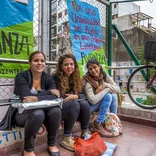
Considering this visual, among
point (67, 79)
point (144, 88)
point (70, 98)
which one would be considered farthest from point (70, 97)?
point (144, 88)

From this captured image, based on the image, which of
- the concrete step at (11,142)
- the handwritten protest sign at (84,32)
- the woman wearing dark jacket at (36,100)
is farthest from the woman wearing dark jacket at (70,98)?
the handwritten protest sign at (84,32)

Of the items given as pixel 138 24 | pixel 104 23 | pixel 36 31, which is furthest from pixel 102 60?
pixel 138 24

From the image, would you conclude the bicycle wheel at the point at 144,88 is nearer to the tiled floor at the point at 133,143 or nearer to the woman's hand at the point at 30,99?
the tiled floor at the point at 133,143

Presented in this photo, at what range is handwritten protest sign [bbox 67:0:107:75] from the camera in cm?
284

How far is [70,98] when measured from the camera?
1960 millimetres

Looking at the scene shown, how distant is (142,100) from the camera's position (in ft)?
10.9

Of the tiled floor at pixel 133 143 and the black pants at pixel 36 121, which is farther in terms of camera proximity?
the tiled floor at pixel 133 143

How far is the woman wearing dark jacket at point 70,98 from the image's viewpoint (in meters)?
1.89

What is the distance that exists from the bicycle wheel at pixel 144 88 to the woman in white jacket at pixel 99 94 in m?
0.87

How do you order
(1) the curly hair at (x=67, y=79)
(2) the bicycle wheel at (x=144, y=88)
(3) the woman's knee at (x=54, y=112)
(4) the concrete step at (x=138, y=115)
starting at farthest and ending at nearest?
(2) the bicycle wheel at (x=144, y=88) < (4) the concrete step at (x=138, y=115) < (1) the curly hair at (x=67, y=79) < (3) the woman's knee at (x=54, y=112)

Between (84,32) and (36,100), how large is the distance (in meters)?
1.73

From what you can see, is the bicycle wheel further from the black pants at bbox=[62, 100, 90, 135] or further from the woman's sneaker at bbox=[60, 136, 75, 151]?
the woman's sneaker at bbox=[60, 136, 75, 151]

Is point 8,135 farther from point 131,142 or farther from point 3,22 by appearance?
point 131,142

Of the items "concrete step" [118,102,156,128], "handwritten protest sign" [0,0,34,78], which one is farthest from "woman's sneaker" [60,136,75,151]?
"concrete step" [118,102,156,128]
